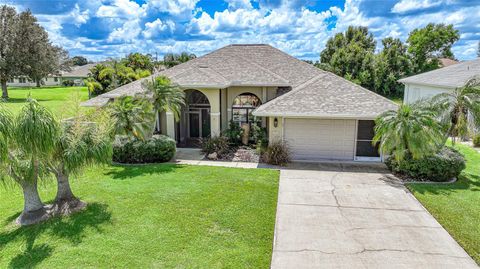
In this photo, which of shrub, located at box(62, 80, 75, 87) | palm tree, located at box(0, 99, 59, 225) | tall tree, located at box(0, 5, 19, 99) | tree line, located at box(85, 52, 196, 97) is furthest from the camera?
shrub, located at box(62, 80, 75, 87)

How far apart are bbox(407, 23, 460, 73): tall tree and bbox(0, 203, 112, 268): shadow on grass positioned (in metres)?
53.9

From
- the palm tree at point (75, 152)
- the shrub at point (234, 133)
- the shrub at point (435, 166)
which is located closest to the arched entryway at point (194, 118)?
the shrub at point (234, 133)

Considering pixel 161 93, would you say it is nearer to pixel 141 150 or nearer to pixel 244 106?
pixel 141 150

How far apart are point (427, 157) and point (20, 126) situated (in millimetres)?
14431

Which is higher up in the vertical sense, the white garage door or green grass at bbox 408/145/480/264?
the white garage door

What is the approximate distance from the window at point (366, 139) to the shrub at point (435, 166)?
2511mm

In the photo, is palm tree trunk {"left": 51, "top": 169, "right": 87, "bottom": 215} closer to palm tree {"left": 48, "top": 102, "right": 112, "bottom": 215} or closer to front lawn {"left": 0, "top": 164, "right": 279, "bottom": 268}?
palm tree {"left": 48, "top": 102, "right": 112, "bottom": 215}

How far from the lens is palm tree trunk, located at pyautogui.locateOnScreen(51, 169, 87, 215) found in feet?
32.9

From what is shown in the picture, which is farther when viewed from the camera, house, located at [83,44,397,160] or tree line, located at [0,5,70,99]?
tree line, located at [0,5,70,99]

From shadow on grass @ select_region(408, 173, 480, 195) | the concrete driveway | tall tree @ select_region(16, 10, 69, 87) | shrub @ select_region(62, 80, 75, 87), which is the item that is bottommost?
the concrete driveway

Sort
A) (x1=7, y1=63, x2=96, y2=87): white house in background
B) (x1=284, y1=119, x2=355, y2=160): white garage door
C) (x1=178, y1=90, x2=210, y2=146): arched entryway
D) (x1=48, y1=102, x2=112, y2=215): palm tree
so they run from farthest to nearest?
(x1=7, y1=63, x2=96, y2=87): white house in background, (x1=178, y1=90, x2=210, y2=146): arched entryway, (x1=284, y1=119, x2=355, y2=160): white garage door, (x1=48, y1=102, x2=112, y2=215): palm tree

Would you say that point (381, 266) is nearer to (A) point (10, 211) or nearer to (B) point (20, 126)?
(B) point (20, 126)

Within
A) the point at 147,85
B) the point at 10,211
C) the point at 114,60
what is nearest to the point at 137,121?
the point at 147,85

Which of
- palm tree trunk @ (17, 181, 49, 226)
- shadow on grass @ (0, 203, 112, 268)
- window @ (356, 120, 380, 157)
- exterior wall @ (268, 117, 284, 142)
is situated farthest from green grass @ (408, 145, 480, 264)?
palm tree trunk @ (17, 181, 49, 226)
